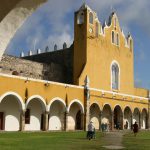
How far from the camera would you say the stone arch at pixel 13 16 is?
260 cm

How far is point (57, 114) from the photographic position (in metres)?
34.3

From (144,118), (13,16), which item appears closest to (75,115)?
(144,118)

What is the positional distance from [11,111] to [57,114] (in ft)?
19.6

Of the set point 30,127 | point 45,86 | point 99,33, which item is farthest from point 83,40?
point 30,127

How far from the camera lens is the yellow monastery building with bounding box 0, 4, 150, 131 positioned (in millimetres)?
29311

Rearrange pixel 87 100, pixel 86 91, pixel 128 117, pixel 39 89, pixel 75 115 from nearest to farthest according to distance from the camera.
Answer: pixel 39 89
pixel 87 100
pixel 86 91
pixel 75 115
pixel 128 117

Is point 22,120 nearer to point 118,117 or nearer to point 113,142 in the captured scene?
point 113,142

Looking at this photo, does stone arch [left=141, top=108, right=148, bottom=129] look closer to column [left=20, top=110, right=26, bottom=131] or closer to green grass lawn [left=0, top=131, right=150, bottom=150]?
column [left=20, top=110, right=26, bottom=131]

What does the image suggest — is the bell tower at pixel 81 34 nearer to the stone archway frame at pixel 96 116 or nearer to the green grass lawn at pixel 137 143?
the stone archway frame at pixel 96 116

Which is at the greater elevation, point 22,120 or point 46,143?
point 22,120

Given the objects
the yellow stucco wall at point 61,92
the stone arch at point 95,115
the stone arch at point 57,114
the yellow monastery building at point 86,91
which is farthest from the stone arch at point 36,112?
the stone arch at point 95,115

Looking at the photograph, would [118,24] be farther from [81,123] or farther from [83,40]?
[81,123]

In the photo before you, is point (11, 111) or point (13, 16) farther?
point (11, 111)

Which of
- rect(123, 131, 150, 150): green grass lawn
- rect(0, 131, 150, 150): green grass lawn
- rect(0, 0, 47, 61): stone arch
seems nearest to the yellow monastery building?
rect(0, 131, 150, 150): green grass lawn
